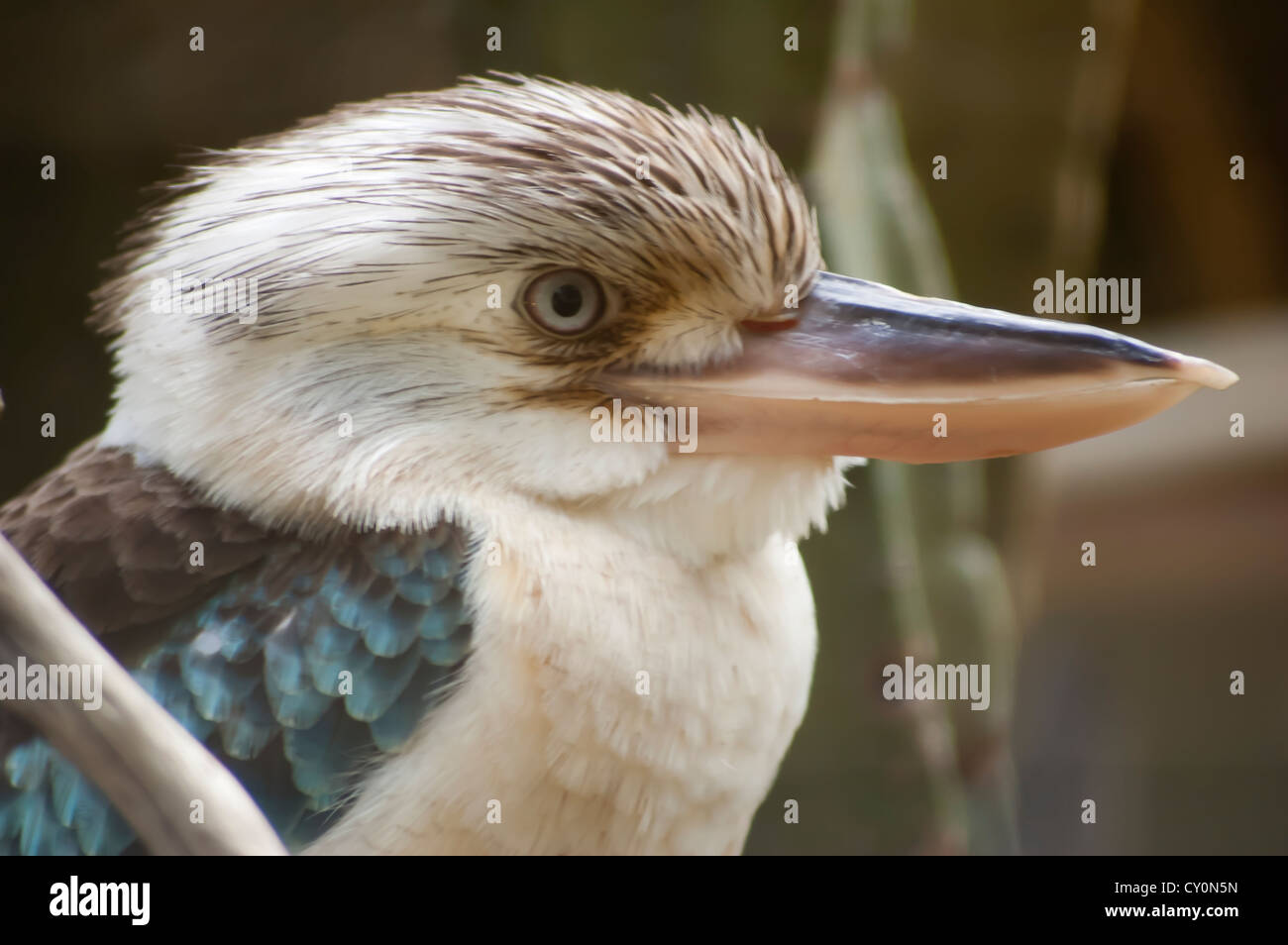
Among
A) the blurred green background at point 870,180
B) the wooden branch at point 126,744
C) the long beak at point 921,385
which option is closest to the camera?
the wooden branch at point 126,744

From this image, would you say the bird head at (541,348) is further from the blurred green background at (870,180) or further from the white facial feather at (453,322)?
the blurred green background at (870,180)

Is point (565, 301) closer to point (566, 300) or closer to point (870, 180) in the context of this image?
point (566, 300)

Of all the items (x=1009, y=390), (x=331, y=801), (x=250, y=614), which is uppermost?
(x=1009, y=390)

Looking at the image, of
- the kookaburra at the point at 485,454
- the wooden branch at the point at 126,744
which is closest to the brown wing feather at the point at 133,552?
the kookaburra at the point at 485,454

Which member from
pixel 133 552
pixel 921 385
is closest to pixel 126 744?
pixel 133 552

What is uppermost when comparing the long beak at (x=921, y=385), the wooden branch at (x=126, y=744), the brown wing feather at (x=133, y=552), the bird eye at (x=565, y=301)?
the bird eye at (x=565, y=301)

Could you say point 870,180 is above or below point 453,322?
above
